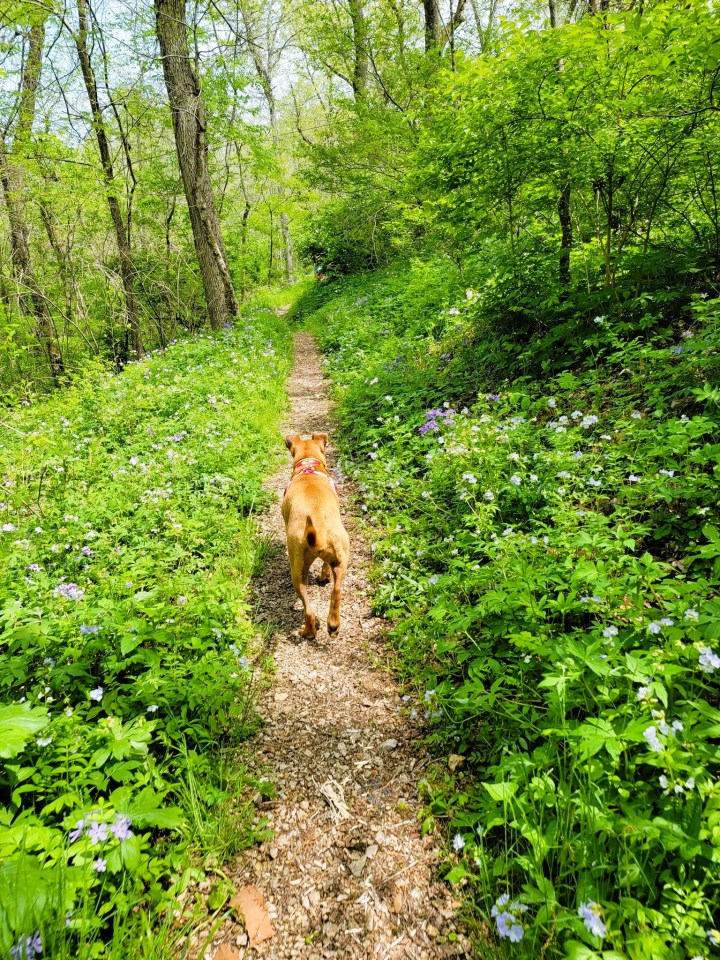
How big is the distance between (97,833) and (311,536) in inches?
75.0

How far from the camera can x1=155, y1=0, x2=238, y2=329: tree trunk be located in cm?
938

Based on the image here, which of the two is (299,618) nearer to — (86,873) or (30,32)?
(86,873)

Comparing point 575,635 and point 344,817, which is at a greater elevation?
point 575,635

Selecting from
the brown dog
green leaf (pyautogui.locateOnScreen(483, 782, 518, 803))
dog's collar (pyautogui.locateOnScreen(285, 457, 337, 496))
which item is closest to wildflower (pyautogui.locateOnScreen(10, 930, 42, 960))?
green leaf (pyautogui.locateOnScreen(483, 782, 518, 803))

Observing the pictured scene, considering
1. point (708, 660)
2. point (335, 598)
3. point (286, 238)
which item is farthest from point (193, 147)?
point (286, 238)

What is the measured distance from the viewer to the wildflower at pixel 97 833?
1649 millimetres

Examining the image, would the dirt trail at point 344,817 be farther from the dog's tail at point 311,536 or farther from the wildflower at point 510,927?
the dog's tail at point 311,536

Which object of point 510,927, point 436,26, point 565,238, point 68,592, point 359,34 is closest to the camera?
point 510,927

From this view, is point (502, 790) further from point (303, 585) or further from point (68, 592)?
point (68, 592)

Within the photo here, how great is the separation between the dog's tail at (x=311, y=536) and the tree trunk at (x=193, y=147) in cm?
1052

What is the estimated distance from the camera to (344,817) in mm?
2281

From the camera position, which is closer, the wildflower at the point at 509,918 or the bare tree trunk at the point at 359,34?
the wildflower at the point at 509,918

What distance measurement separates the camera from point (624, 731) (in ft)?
5.39

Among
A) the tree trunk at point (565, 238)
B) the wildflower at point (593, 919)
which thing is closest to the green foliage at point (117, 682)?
the wildflower at point (593, 919)
